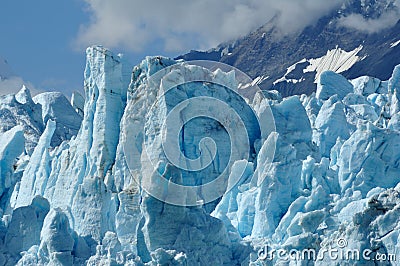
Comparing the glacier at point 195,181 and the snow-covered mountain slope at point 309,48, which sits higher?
the snow-covered mountain slope at point 309,48

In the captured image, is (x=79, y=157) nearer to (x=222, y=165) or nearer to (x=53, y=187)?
(x=53, y=187)

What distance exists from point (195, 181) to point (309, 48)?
105 m

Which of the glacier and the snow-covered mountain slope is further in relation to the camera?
the snow-covered mountain slope

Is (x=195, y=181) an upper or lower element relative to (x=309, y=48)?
lower

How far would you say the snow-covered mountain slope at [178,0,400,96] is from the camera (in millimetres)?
114250

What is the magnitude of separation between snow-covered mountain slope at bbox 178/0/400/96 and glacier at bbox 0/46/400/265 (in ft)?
260

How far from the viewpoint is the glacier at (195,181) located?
1986 centimetres

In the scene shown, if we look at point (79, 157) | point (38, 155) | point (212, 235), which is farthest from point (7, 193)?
point (212, 235)

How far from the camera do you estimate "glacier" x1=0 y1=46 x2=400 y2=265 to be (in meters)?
19.9

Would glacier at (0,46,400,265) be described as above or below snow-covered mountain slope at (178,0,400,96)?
below

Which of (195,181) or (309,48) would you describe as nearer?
(195,181)

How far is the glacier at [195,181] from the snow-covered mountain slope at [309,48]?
79347mm

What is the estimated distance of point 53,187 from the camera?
95.5ft

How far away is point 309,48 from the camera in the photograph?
129 m
